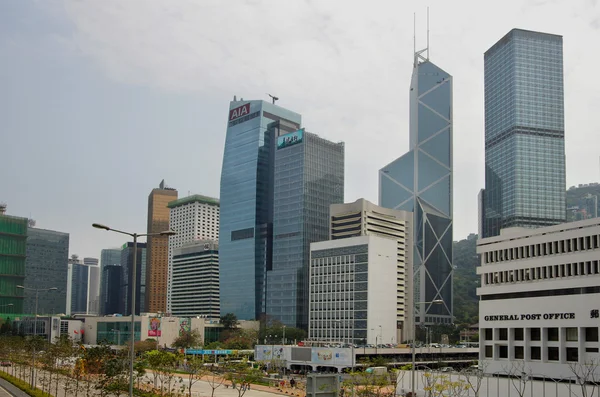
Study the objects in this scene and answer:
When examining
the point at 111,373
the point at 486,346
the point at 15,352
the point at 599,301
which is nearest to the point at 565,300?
the point at 599,301

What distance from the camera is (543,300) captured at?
329 feet

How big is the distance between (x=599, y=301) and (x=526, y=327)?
42.3 feet

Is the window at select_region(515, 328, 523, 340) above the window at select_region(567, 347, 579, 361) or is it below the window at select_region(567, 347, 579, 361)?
above

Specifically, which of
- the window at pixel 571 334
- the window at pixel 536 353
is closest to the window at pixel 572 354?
the window at pixel 571 334

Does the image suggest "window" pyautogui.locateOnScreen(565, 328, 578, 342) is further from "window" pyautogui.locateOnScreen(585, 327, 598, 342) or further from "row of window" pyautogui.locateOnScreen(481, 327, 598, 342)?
"window" pyautogui.locateOnScreen(585, 327, 598, 342)

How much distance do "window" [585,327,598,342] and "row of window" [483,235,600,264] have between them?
34.9ft

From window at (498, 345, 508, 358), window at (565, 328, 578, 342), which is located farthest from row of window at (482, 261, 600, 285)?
window at (498, 345, 508, 358)

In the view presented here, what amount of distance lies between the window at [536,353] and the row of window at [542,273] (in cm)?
976

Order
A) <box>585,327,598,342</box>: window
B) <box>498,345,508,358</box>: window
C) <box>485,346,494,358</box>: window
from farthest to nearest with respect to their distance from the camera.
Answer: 1. <box>485,346,494,358</box>: window
2. <box>498,345,508,358</box>: window
3. <box>585,327,598,342</box>: window

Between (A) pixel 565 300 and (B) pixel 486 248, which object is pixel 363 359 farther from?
(A) pixel 565 300

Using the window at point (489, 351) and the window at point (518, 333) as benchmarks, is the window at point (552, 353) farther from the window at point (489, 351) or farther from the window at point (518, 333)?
the window at point (489, 351)

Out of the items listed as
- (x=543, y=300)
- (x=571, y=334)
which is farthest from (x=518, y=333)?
(x=571, y=334)

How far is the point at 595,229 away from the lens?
3738 inches

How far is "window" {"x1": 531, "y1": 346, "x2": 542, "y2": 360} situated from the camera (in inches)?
3969
